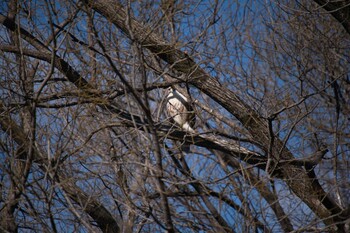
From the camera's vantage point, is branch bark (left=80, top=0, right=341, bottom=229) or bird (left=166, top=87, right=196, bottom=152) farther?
bird (left=166, top=87, right=196, bottom=152)

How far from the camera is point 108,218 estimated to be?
4984mm

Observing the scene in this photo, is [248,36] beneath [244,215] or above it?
above

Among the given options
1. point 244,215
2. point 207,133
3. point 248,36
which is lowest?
point 244,215

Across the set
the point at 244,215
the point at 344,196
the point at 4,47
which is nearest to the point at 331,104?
the point at 344,196

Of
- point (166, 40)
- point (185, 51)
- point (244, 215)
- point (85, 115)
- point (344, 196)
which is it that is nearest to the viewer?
point (244, 215)

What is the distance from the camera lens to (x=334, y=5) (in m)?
5.18

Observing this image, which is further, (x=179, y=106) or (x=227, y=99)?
(x=179, y=106)

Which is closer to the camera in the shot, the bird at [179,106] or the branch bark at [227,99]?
the branch bark at [227,99]

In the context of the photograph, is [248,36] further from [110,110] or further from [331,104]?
[110,110]

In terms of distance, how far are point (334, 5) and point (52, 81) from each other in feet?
9.25

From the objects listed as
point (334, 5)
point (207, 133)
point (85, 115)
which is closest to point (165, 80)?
point (207, 133)

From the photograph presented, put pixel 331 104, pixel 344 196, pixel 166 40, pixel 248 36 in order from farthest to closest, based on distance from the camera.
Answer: pixel 331 104 < pixel 248 36 < pixel 344 196 < pixel 166 40

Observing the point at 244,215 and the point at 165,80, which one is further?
the point at 165,80

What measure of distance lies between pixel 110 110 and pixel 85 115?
0.84 ft
